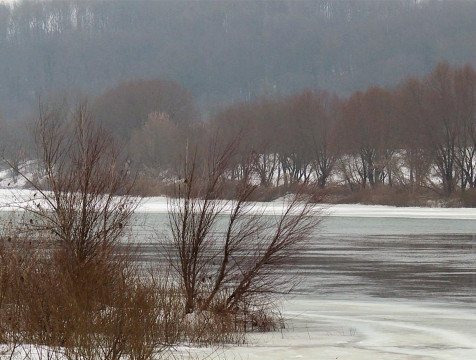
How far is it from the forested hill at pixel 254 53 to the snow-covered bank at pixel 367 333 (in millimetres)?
146814

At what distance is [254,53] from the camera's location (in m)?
188

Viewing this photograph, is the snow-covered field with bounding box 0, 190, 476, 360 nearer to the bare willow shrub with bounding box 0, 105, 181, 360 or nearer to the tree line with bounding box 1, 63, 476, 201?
the bare willow shrub with bounding box 0, 105, 181, 360

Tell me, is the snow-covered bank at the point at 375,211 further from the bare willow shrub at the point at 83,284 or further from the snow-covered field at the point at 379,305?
the bare willow shrub at the point at 83,284

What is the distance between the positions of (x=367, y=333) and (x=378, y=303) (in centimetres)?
355

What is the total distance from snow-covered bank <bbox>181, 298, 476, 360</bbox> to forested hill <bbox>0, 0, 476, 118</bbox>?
147 meters

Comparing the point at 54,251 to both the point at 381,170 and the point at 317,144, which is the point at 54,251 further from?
the point at 317,144

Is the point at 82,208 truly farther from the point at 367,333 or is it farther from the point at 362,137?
the point at 362,137

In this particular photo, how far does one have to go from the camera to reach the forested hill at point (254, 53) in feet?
556

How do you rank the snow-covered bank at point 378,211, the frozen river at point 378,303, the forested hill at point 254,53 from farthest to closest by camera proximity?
1. the forested hill at point 254,53
2. the snow-covered bank at point 378,211
3. the frozen river at point 378,303

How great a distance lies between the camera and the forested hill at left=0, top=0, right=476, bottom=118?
169500 mm

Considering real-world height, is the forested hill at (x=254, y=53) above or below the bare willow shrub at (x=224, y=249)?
above

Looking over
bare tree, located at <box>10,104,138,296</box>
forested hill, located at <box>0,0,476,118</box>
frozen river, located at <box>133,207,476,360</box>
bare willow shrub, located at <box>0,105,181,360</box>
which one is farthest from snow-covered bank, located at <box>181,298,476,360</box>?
forested hill, located at <box>0,0,476,118</box>

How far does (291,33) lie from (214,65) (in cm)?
1960

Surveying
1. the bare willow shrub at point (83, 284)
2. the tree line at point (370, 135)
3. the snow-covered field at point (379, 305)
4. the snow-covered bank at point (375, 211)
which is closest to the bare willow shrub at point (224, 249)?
the snow-covered field at point (379, 305)
